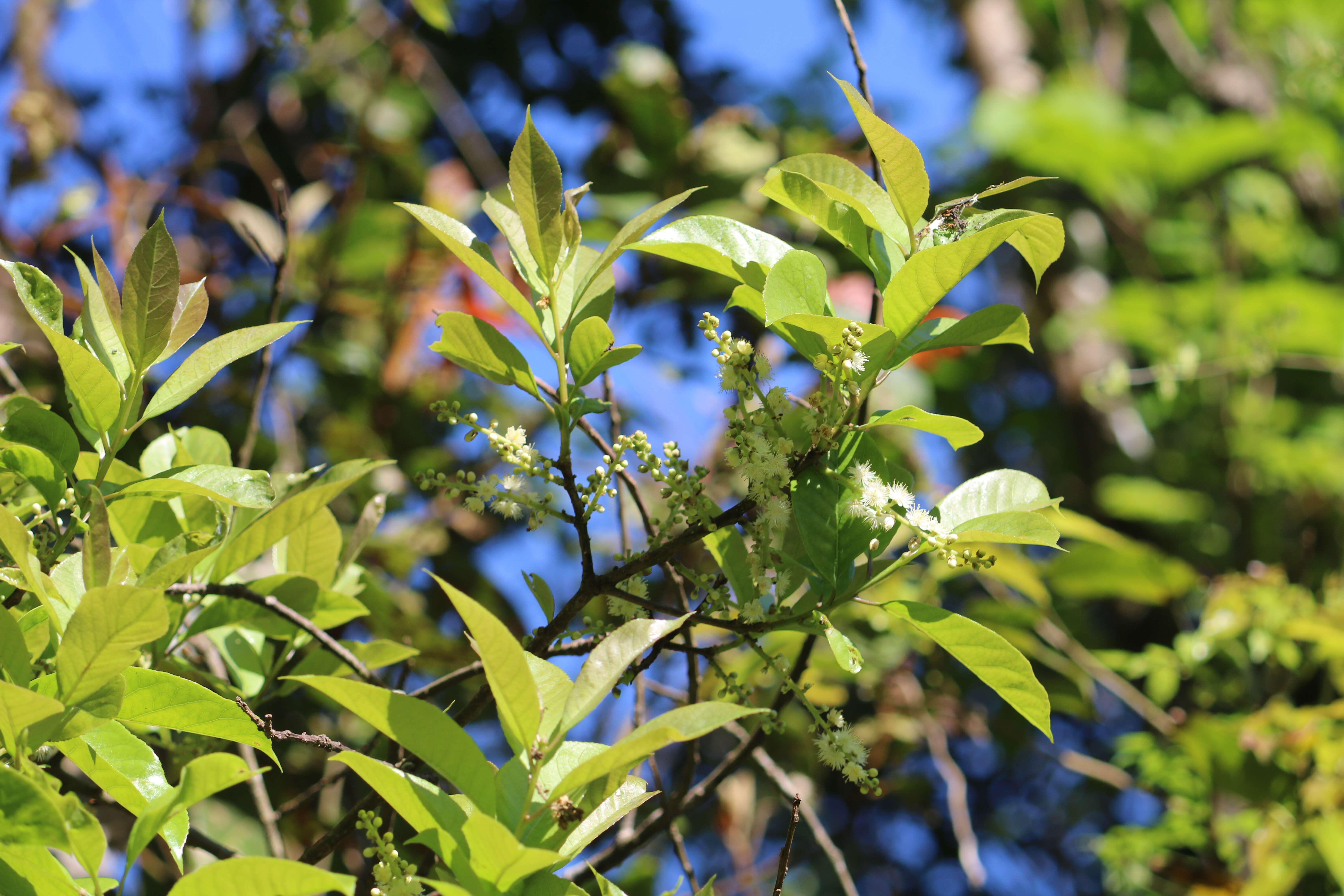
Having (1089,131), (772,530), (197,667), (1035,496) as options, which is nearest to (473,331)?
(772,530)

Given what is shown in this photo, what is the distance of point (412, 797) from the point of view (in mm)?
529

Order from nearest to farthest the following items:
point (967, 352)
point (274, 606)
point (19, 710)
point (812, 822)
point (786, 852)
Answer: point (19, 710), point (786, 852), point (274, 606), point (812, 822), point (967, 352)

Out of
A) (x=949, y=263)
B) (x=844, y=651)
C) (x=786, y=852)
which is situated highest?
(x=949, y=263)

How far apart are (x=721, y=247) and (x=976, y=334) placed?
7.7 inches

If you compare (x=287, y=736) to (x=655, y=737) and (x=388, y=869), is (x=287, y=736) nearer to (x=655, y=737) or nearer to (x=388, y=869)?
(x=388, y=869)

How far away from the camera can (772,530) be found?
70 cm

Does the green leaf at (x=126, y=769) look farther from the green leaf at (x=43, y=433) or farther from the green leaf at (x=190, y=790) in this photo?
the green leaf at (x=43, y=433)

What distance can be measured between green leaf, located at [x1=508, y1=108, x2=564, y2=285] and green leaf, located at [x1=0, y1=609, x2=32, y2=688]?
1.30ft

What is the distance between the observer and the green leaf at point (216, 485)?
65 centimetres

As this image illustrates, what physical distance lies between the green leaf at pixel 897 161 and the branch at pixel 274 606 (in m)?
0.49

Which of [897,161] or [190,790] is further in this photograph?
[897,161]

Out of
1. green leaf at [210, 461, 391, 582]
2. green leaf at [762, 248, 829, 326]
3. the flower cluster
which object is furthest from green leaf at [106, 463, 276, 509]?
green leaf at [762, 248, 829, 326]

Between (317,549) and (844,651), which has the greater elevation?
(317,549)

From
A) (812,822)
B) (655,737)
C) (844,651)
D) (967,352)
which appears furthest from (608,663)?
(967,352)
